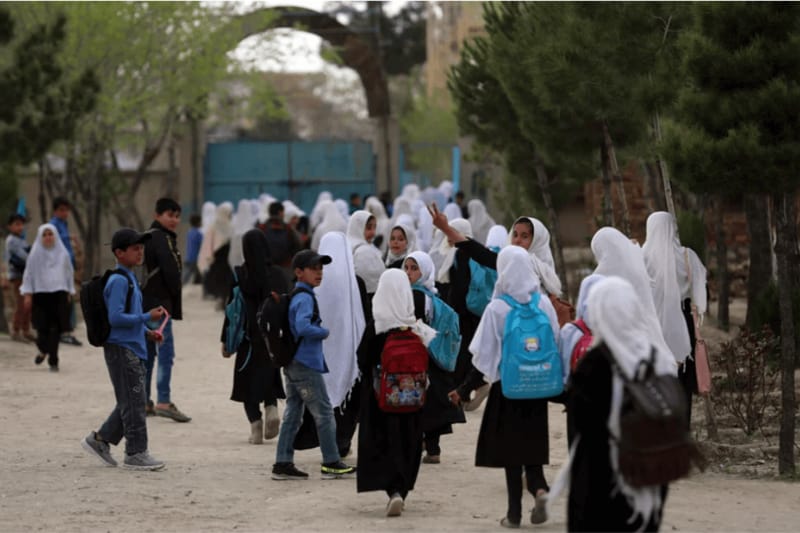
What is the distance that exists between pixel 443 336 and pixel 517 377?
5.83 feet

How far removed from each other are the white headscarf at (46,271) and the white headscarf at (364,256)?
5.34 meters

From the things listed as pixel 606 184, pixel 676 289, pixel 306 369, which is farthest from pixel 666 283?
pixel 606 184

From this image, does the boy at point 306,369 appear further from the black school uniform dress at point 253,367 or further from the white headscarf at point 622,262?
the white headscarf at point 622,262

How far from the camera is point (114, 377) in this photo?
961cm

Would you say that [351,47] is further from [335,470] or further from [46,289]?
[335,470]

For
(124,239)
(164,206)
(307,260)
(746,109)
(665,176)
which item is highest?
(746,109)

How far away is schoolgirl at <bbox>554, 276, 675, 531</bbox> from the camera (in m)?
5.50

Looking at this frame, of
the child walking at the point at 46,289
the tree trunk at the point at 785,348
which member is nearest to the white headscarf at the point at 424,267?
the tree trunk at the point at 785,348

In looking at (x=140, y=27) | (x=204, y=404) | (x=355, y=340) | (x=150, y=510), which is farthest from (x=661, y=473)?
(x=140, y=27)

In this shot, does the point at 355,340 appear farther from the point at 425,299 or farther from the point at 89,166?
the point at 89,166

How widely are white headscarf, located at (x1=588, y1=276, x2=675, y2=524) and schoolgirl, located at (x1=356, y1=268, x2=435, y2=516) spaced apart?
288 centimetres

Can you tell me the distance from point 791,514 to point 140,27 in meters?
20.6

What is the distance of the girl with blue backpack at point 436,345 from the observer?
9.38 metres

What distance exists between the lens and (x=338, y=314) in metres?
10.2
